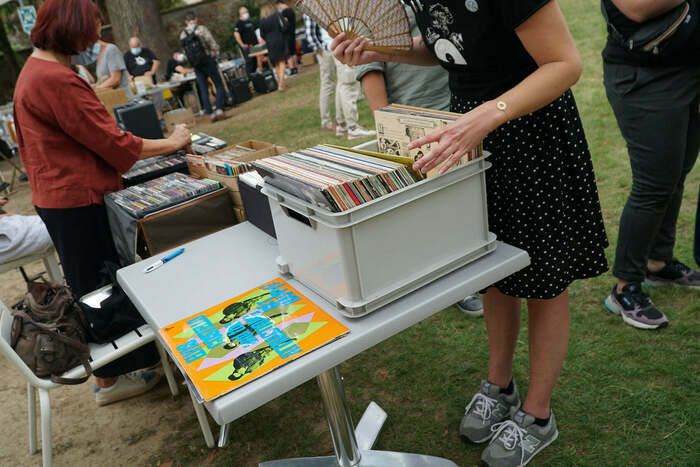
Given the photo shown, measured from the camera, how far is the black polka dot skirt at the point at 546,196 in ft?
4.84

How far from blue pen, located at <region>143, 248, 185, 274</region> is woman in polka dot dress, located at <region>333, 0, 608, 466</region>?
789 mm

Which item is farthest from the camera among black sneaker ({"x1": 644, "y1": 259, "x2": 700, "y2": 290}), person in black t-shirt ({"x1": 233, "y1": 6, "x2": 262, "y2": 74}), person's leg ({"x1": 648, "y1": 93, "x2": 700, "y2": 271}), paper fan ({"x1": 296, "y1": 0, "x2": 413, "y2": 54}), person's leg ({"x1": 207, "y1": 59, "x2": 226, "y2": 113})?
person in black t-shirt ({"x1": 233, "y1": 6, "x2": 262, "y2": 74})

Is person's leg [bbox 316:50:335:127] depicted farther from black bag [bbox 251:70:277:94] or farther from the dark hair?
the dark hair

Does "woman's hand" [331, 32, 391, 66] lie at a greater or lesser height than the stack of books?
greater

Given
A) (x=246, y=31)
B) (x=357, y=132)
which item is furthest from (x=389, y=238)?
(x=246, y=31)

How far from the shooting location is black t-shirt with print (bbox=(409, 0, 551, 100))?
49.6 inches

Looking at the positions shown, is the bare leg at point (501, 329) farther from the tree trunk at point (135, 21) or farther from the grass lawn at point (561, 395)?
the tree trunk at point (135, 21)

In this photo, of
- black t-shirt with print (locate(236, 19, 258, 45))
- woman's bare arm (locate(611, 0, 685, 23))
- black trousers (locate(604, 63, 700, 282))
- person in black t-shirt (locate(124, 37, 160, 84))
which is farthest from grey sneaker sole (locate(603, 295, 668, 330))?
black t-shirt with print (locate(236, 19, 258, 45))

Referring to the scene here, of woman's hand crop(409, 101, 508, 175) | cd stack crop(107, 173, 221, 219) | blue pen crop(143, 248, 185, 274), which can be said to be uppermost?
woman's hand crop(409, 101, 508, 175)

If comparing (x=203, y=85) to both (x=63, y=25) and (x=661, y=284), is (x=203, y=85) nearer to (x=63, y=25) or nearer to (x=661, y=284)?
(x=63, y=25)

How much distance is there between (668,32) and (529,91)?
1.04 metres

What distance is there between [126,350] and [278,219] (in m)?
1.07

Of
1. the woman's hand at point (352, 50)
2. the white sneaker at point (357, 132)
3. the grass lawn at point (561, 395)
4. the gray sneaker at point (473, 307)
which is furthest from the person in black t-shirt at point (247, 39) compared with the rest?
the woman's hand at point (352, 50)

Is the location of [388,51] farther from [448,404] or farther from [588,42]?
[588,42]
